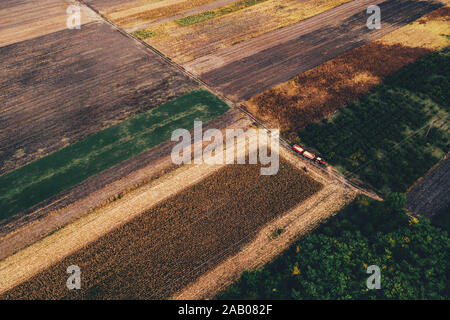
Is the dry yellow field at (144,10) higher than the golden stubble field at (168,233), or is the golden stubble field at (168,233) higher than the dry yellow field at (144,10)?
the dry yellow field at (144,10)

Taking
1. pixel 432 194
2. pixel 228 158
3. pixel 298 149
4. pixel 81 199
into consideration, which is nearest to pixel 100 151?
pixel 81 199

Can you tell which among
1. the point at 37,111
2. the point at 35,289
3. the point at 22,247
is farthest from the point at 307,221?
the point at 37,111

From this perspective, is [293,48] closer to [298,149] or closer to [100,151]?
[298,149]

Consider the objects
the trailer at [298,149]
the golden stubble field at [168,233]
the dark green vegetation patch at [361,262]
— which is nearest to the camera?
the dark green vegetation patch at [361,262]

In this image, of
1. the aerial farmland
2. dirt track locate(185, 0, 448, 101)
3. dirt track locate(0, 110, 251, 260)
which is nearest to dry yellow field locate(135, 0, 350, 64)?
the aerial farmland

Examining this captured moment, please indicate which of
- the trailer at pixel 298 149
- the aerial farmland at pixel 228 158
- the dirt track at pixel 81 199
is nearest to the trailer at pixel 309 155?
the aerial farmland at pixel 228 158

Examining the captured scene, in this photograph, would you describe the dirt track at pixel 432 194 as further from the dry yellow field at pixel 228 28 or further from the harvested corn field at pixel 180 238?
the dry yellow field at pixel 228 28

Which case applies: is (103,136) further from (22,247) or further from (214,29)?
(214,29)
